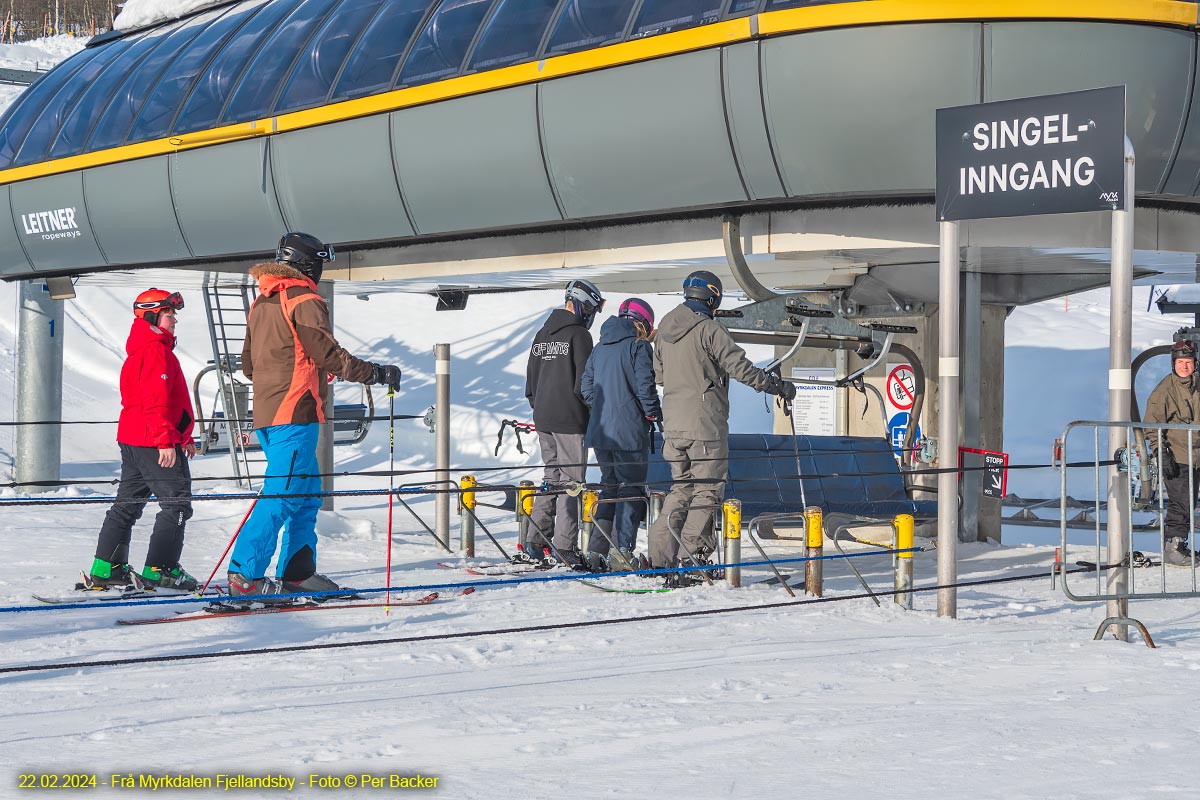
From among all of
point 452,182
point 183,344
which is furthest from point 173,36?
point 183,344

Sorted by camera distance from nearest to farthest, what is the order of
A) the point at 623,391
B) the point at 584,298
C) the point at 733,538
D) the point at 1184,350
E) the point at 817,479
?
the point at 733,538 < the point at 623,391 < the point at 584,298 < the point at 1184,350 < the point at 817,479

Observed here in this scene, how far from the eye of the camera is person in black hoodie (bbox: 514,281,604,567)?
8641 mm

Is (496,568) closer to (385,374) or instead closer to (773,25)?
(385,374)

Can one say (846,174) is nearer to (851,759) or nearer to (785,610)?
(785,610)

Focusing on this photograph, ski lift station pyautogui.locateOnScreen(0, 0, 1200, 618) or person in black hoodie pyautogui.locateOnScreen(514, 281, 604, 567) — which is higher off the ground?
ski lift station pyautogui.locateOnScreen(0, 0, 1200, 618)

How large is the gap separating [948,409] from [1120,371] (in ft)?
2.73

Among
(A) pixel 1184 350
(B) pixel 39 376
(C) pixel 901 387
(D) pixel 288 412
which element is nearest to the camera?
(D) pixel 288 412

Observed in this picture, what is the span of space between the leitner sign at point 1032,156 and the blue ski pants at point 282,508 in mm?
3336

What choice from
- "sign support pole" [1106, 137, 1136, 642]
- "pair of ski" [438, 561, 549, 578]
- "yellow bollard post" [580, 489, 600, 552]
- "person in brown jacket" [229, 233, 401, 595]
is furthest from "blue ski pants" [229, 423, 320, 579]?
"sign support pole" [1106, 137, 1136, 642]

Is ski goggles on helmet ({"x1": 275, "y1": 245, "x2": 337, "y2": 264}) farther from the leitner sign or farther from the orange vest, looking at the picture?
the leitner sign

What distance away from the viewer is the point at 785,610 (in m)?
6.82

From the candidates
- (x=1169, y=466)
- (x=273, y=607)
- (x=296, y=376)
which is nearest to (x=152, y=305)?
(x=296, y=376)

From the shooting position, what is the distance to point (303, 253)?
7016 mm

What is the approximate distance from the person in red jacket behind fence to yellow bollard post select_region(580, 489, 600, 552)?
2336 millimetres
